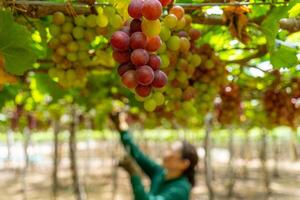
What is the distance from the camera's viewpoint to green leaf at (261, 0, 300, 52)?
5.85 ft

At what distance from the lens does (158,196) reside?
13.5ft

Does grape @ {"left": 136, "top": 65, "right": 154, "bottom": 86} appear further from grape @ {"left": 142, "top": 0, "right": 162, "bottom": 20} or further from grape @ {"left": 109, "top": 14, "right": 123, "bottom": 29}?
grape @ {"left": 109, "top": 14, "right": 123, "bottom": 29}

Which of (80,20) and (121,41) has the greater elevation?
(80,20)

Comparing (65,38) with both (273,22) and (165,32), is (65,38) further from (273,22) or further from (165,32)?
(273,22)

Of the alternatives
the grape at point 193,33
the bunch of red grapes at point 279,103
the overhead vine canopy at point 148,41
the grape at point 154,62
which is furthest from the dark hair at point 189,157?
the grape at point 154,62

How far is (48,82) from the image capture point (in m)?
3.10

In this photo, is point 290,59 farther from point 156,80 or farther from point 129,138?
point 129,138

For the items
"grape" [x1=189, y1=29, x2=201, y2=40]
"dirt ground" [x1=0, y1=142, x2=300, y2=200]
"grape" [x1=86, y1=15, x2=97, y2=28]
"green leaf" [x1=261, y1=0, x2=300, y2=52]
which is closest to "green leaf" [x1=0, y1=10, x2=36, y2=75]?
"grape" [x1=86, y1=15, x2=97, y2=28]

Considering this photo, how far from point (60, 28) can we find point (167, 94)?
1.85 feet

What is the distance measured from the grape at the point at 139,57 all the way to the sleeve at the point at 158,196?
9.37 feet

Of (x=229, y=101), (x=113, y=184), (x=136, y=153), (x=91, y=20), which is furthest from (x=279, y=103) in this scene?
(x=113, y=184)

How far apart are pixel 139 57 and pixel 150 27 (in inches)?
2.9

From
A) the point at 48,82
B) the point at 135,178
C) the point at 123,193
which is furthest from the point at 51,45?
the point at 123,193

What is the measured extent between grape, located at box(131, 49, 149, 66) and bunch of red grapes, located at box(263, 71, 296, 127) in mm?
2609
